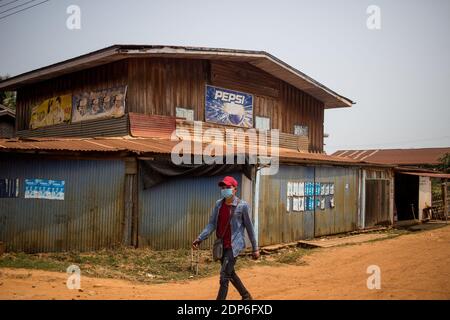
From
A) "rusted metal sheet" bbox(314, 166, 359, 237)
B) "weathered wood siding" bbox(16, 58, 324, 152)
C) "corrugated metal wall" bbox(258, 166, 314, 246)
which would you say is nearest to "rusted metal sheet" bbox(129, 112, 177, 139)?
"weathered wood siding" bbox(16, 58, 324, 152)

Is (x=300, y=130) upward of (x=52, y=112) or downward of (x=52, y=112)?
downward

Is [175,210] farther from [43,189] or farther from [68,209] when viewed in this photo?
[43,189]

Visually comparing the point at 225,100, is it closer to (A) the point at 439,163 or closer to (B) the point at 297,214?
(B) the point at 297,214

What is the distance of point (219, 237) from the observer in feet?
21.4

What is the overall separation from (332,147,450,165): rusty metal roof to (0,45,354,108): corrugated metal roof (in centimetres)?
1952

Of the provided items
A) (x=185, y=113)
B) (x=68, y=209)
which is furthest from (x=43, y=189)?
(x=185, y=113)

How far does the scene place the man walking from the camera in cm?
635

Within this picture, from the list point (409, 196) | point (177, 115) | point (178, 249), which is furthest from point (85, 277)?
point (409, 196)

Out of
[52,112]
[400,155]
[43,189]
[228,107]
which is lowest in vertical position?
[43,189]

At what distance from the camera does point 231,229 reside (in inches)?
257

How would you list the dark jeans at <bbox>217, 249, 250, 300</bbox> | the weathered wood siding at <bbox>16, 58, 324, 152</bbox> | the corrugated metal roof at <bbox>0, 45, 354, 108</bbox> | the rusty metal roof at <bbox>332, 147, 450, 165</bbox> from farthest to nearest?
the rusty metal roof at <bbox>332, 147, 450, 165</bbox> < the weathered wood siding at <bbox>16, 58, 324, 152</bbox> < the corrugated metal roof at <bbox>0, 45, 354, 108</bbox> < the dark jeans at <bbox>217, 249, 250, 300</bbox>

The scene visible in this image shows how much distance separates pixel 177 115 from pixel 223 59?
3.31m

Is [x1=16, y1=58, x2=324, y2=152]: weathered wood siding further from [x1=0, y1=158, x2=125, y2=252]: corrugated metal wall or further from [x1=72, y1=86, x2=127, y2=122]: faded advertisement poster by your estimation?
[x1=0, y1=158, x2=125, y2=252]: corrugated metal wall

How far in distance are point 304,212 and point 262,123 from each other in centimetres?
512
